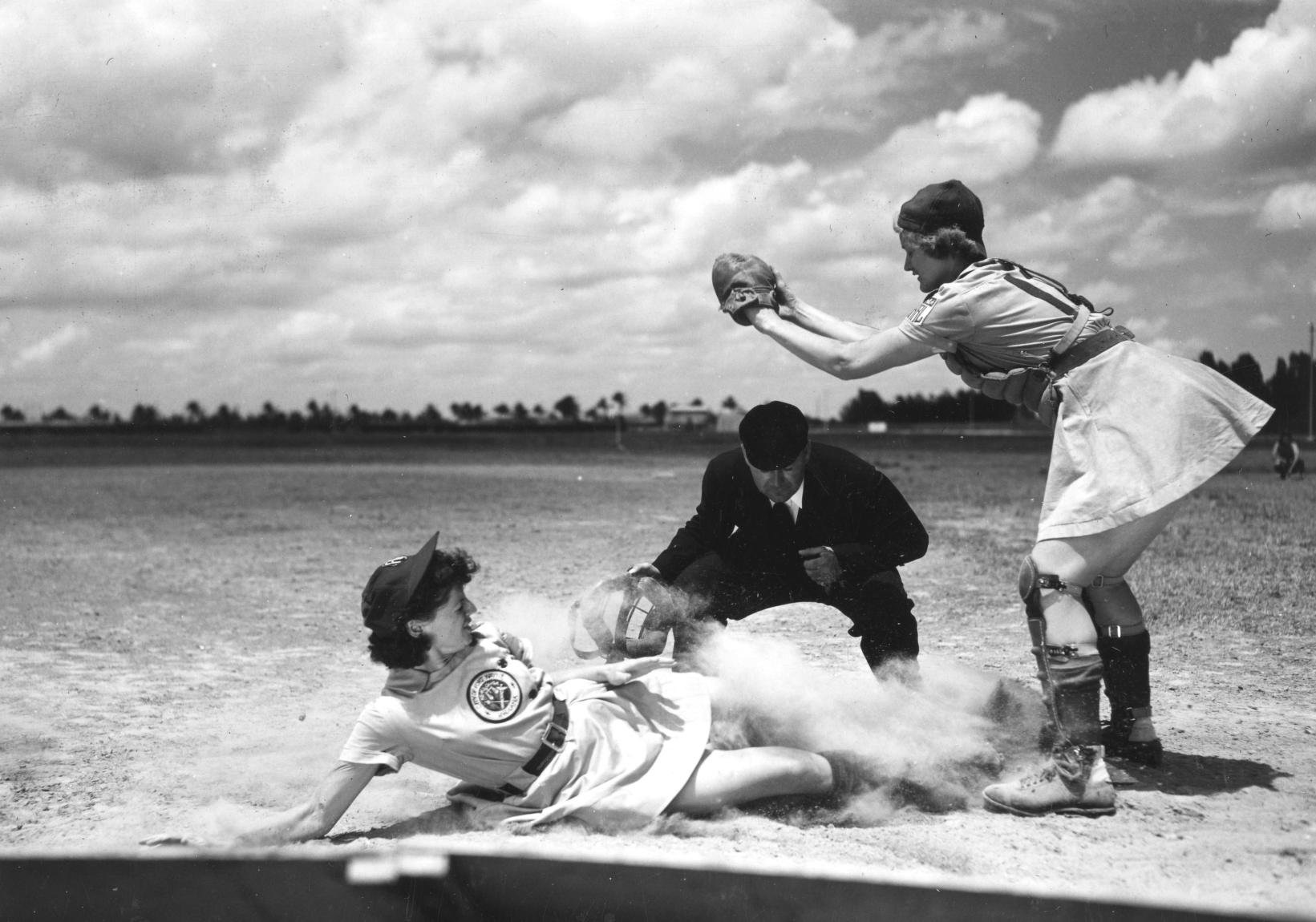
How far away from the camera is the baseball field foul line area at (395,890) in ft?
7.93

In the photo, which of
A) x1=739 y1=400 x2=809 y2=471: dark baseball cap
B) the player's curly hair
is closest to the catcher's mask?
x1=739 y1=400 x2=809 y2=471: dark baseball cap

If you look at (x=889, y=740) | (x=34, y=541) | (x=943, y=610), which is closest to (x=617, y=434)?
(x=34, y=541)

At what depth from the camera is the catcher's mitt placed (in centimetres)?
373

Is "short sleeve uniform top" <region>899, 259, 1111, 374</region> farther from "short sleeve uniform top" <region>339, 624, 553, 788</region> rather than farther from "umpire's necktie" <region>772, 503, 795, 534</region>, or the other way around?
"short sleeve uniform top" <region>339, 624, 553, 788</region>

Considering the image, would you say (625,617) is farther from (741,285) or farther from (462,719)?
(741,285)

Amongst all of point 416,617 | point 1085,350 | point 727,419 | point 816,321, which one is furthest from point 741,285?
point 727,419

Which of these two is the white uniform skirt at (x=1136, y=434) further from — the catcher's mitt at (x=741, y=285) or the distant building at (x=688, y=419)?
the distant building at (x=688, y=419)

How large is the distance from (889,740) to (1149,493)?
1.16 meters

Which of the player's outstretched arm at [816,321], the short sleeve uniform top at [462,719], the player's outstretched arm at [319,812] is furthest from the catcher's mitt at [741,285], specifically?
the player's outstretched arm at [319,812]

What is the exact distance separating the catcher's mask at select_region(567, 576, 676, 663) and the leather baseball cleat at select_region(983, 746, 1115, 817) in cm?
127

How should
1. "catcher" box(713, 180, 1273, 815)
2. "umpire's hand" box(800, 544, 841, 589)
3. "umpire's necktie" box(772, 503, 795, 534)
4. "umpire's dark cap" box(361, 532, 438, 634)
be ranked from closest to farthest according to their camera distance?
"umpire's dark cap" box(361, 532, 438, 634) < "catcher" box(713, 180, 1273, 815) < "umpire's hand" box(800, 544, 841, 589) < "umpire's necktie" box(772, 503, 795, 534)

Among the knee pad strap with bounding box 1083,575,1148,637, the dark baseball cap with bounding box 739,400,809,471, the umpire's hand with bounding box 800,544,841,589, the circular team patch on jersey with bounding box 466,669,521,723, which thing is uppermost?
the dark baseball cap with bounding box 739,400,809,471

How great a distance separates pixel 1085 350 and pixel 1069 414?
20cm

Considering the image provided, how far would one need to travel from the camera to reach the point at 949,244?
3.65 m
